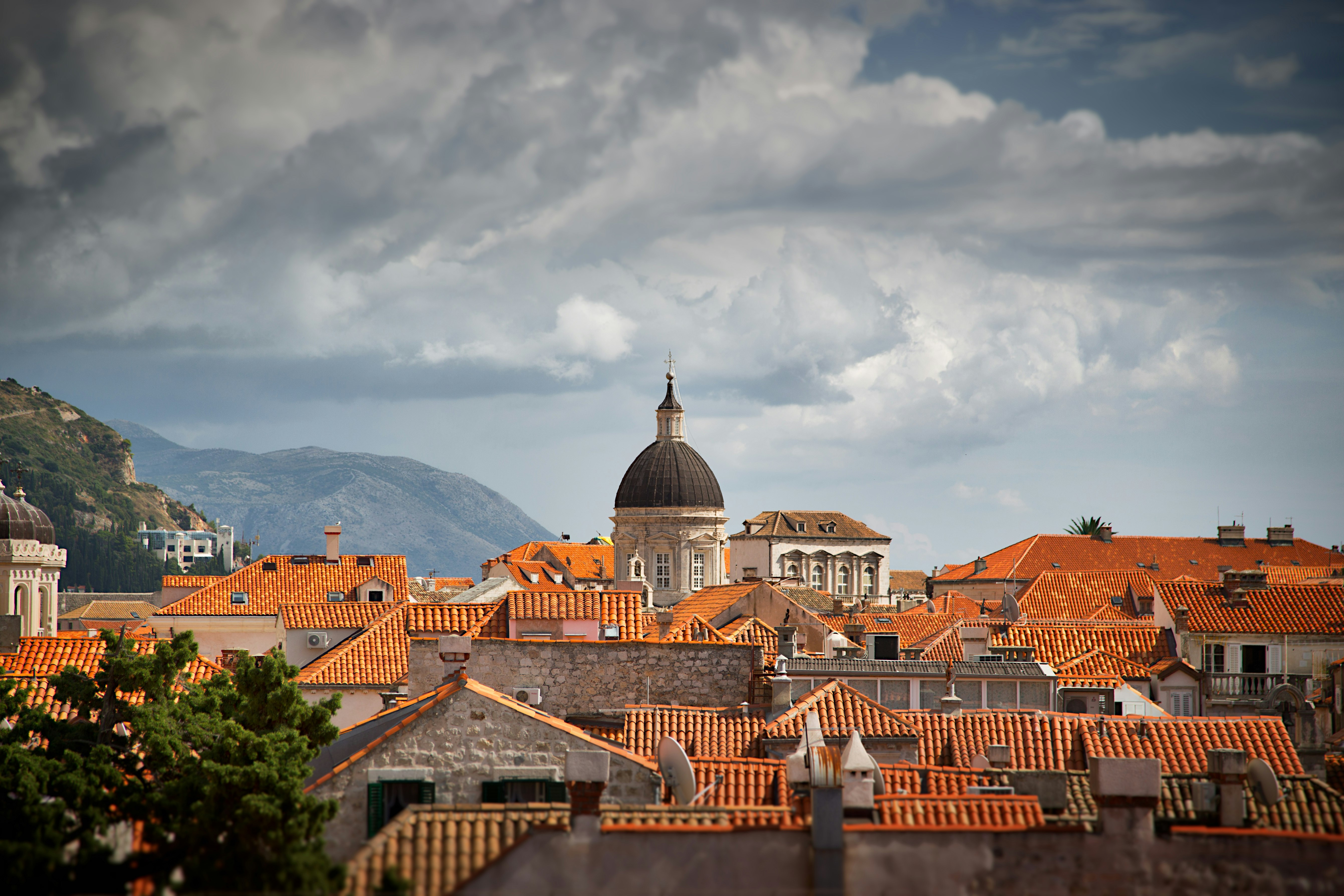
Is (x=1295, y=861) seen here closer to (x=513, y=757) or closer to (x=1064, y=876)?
(x=1064, y=876)

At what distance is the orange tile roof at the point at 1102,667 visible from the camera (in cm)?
3825

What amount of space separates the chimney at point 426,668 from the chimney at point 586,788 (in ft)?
40.9

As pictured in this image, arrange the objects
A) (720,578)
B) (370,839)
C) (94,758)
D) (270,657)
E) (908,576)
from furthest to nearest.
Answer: (908,576), (720,578), (270,657), (94,758), (370,839)

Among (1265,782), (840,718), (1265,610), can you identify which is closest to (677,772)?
(1265,782)

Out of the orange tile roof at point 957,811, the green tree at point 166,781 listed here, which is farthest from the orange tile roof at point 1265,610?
the green tree at point 166,781

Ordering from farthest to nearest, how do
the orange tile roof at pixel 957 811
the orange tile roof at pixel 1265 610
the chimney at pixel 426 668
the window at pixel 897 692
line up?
the orange tile roof at pixel 1265 610
the window at pixel 897 692
the chimney at pixel 426 668
the orange tile roof at pixel 957 811

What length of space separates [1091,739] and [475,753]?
37.1ft

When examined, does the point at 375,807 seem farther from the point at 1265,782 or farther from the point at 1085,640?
the point at 1085,640

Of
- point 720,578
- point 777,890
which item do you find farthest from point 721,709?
point 720,578

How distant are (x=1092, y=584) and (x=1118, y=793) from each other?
208 feet

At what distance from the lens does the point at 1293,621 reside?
48.8 meters

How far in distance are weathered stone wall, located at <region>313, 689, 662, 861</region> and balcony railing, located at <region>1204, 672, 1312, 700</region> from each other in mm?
35113

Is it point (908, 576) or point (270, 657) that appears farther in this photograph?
point (908, 576)

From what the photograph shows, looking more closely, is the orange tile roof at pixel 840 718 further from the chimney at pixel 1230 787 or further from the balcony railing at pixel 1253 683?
the balcony railing at pixel 1253 683
